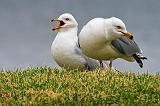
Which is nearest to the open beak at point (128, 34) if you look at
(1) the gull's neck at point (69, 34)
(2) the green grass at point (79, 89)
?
(2) the green grass at point (79, 89)

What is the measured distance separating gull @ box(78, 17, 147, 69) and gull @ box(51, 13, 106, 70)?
0.40 metres

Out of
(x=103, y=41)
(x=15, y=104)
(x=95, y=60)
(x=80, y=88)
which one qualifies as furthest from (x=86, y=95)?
(x=95, y=60)

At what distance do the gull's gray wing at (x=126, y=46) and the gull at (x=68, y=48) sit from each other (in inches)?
34.0

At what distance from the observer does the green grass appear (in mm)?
8461

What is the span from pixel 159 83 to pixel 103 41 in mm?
2453

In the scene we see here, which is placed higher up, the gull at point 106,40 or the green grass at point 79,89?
the gull at point 106,40

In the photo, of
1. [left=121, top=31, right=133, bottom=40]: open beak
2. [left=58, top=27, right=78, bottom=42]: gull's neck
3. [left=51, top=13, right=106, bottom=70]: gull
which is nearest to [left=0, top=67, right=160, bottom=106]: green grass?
[left=121, top=31, right=133, bottom=40]: open beak

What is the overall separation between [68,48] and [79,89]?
392cm

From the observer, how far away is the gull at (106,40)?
12.2 meters

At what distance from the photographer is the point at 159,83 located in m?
10.1

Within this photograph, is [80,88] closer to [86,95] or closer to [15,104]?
[86,95]

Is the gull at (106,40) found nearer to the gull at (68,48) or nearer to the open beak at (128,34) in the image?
the open beak at (128,34)

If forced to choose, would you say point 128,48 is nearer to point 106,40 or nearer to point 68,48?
point 106,40

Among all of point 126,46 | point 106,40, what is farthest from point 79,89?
point 126,46
